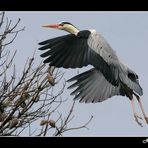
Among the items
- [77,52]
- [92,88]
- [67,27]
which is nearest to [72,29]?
[67,27]

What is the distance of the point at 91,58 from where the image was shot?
643 cm

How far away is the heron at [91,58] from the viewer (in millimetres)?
6445

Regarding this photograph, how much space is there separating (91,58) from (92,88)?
1076 mm

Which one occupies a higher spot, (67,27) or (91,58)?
(67,27)

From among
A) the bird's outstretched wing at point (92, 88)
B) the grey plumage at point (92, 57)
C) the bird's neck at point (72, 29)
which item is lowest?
the bird's outstretched wing at point (92, 88)

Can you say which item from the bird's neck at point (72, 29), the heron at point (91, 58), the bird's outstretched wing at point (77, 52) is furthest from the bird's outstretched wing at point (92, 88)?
the bird's neck at point (72, 29)

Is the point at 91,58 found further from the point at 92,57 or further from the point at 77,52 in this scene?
the point at 77,52

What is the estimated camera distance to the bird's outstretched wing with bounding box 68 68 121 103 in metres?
7.15

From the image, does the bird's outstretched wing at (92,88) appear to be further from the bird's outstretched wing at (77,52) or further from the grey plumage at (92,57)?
the bird's outstretched wing at (77,52)

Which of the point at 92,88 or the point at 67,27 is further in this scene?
the point at 92,88

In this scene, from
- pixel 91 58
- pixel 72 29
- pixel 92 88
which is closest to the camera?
pixel 91 58
